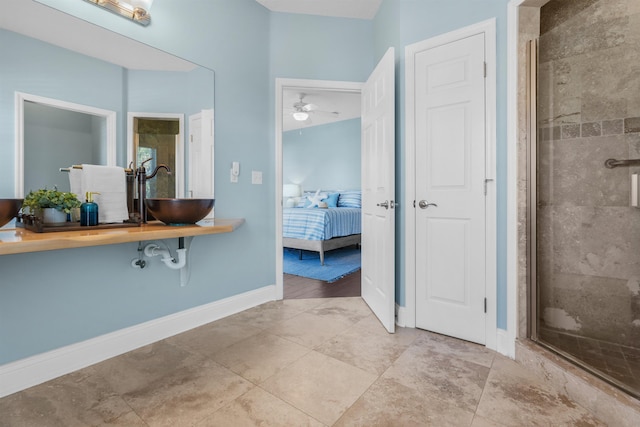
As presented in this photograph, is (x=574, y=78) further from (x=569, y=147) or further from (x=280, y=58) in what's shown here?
(x=280, y=58)

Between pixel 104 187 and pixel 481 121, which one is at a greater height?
pixel 481 121

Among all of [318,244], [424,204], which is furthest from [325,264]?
[424,204]

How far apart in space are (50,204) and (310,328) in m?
1.75

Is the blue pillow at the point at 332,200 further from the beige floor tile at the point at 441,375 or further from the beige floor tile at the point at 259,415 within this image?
the beige floor tile at the point at 259,415

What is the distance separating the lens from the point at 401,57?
238cm

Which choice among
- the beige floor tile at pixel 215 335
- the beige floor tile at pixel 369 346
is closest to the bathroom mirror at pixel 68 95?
the beige floor tile at pixel 215 335

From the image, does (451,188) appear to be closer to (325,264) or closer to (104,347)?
(104,347)

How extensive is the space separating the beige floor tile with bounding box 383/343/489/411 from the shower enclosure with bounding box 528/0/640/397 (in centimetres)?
48

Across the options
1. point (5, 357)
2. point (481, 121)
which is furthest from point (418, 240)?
point (5, 357)

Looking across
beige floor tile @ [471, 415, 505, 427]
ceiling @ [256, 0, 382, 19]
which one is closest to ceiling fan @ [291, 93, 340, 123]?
ceiling @ [256, 0, 382, 19]

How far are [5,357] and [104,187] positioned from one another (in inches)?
37.2

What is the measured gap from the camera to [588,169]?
2.00 m

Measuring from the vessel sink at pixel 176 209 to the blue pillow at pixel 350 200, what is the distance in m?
4.19

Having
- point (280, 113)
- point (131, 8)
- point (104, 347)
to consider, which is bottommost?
point (104, 347)
